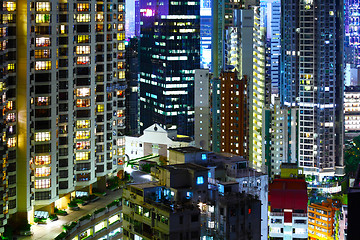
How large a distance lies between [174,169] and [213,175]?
5.68m

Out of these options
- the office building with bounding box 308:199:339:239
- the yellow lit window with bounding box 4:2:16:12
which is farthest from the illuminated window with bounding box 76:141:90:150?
the office building with bounding box 308:199:339:239

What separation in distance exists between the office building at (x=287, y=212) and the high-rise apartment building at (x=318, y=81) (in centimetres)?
4414

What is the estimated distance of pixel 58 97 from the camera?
177 feet

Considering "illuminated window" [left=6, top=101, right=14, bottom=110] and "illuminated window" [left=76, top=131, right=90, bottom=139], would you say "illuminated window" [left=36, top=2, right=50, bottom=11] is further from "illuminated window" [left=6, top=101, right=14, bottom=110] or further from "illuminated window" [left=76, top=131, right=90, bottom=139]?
"illuminated window" [left=76, top=131, right=90, bottom=139]

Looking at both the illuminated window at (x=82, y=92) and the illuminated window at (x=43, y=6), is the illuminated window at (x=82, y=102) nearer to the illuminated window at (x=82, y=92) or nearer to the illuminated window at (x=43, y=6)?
the illuminated window at (x=82, y=92)

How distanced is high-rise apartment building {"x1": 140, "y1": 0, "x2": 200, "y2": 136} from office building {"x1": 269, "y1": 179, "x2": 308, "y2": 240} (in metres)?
48.8

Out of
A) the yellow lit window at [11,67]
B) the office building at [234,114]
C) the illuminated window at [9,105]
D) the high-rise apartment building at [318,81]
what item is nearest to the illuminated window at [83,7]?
the yellow lit window at [11,67]

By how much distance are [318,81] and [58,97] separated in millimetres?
59806

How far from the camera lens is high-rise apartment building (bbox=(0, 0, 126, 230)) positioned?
49156mm

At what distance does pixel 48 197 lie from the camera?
5203 cm

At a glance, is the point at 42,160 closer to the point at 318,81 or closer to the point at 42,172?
the point at 42,172

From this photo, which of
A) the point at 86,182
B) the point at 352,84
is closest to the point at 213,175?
the point at 86,182

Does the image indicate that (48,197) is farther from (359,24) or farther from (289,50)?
(359,24)

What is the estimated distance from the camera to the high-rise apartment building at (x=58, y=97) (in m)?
49.2
